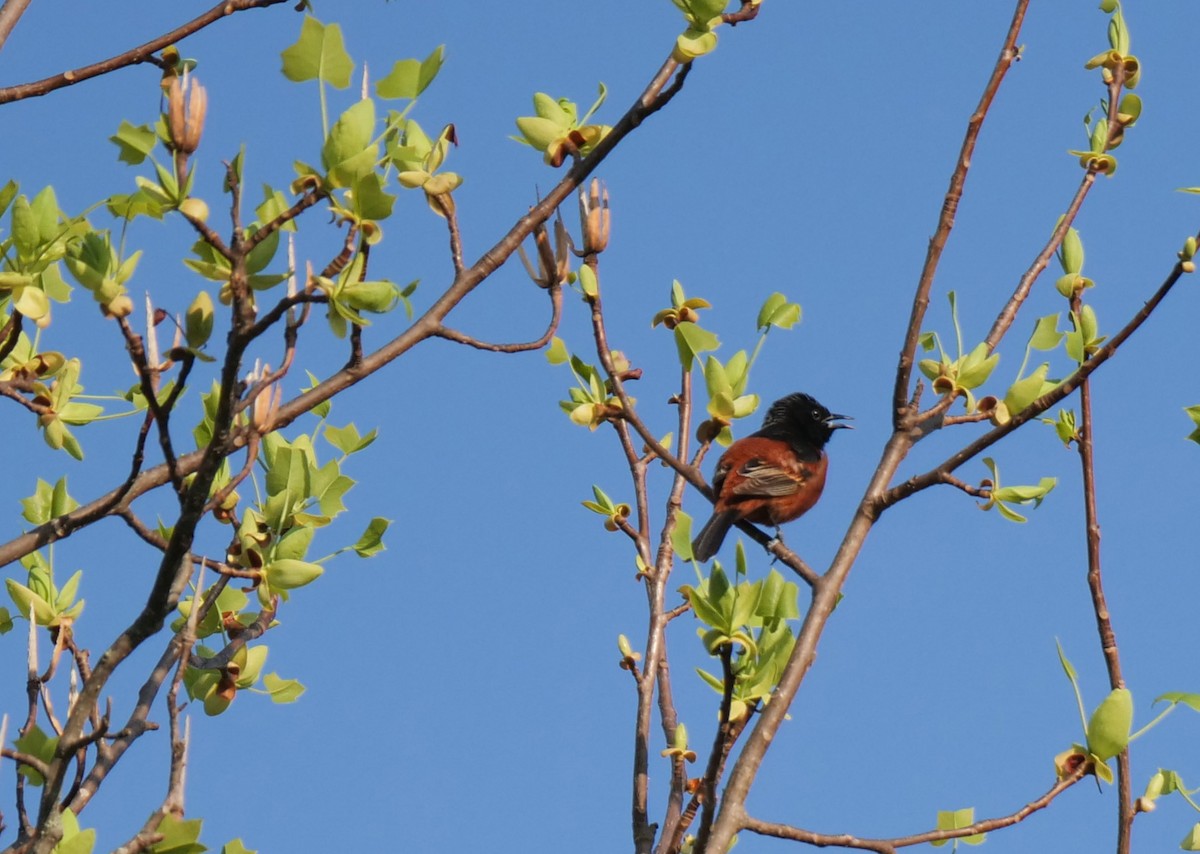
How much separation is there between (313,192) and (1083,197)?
214cm

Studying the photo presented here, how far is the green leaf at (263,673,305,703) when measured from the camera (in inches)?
129

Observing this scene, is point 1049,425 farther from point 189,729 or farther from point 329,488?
point 189,729

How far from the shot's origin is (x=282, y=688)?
329 centimetres

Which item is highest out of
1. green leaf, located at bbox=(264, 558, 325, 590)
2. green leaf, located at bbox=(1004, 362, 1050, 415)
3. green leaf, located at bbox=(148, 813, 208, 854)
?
green leaf, located at bbox=(1004, 362, 1050, 415)

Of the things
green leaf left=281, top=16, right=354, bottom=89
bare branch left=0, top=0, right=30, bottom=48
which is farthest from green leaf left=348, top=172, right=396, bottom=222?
bare branch left=0, top=0, right=30, bottom=48

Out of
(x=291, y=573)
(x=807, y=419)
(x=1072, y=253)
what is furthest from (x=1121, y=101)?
(x=807, y=419)

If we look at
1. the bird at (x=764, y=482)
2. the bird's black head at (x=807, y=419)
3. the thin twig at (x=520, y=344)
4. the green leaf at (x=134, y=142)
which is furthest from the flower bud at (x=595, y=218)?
the bird's black head at (x=807, y=419)

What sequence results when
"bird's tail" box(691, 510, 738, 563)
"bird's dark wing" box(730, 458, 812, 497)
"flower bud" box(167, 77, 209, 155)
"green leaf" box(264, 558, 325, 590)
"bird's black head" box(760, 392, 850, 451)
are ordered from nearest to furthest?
"flower bud" box(167, 77, 209, 155), "green leaf" box(264, 558, 325, 590), "bird's tail" box(691, 510, 738, 563), "bird's dark wing" box(730, 458, 812, 497), "bird's black head" box(760, 392, 850, 451)

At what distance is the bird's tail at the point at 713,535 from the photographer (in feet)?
20.1

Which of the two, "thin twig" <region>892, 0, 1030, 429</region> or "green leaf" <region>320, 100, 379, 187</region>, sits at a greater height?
"thin twig" <region>892, 0, 1030, 429</region>

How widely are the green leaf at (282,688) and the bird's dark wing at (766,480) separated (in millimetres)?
3566

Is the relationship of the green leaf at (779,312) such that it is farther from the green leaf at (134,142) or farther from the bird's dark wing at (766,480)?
the bird's dark wing at (766,480)

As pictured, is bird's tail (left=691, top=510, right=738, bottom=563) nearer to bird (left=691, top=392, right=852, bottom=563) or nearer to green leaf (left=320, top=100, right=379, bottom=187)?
bird (left=691, top=392, right=852, bottom=563)

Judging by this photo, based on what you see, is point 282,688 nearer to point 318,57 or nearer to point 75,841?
point 75,841
